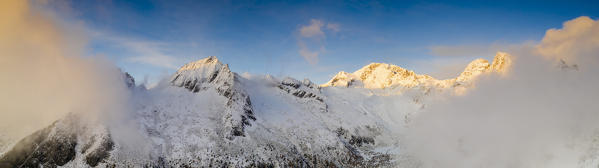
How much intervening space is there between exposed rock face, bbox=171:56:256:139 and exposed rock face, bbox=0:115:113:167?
1273 inches

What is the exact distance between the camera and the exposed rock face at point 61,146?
6178 centimetres

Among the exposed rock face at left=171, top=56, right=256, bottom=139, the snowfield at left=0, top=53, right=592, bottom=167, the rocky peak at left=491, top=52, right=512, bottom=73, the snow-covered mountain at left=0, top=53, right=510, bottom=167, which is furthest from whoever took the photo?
the rocky peak at left=491, top=52, right=512, bottom=73

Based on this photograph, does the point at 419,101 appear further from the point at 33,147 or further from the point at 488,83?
the point at 33,147

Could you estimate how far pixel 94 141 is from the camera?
7025 centimetres

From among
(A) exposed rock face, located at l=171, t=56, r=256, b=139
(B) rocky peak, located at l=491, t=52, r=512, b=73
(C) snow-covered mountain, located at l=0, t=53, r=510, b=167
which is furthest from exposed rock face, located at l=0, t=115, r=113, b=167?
(B) rocky peak, located at l=491, t=52, r=512, b=73

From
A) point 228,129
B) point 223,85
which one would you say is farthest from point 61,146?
point 223,85

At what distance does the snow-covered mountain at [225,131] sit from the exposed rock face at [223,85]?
35 cm

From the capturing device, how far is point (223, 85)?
110 metres

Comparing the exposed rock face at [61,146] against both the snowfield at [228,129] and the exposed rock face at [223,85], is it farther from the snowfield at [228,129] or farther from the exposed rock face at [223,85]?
the exposed rock face at [223,85]

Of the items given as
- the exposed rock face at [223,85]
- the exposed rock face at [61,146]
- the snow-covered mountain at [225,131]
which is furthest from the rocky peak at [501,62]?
the exposed rock face at [61,146]

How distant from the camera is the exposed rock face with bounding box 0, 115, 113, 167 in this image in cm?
6178

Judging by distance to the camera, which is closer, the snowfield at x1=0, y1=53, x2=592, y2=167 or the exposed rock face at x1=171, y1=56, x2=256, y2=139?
the snowfield at x1=0, y1=53, x2=592, y2=167

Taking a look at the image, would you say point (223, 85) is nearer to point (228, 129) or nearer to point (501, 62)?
point (228, 129)

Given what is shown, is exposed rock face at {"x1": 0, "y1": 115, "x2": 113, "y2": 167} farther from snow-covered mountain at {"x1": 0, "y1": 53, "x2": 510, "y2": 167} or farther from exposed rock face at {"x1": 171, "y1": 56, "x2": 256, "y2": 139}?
exposed rock face at {"x1": 171, "y1": 56, "x2": 256, "y2": 139}
